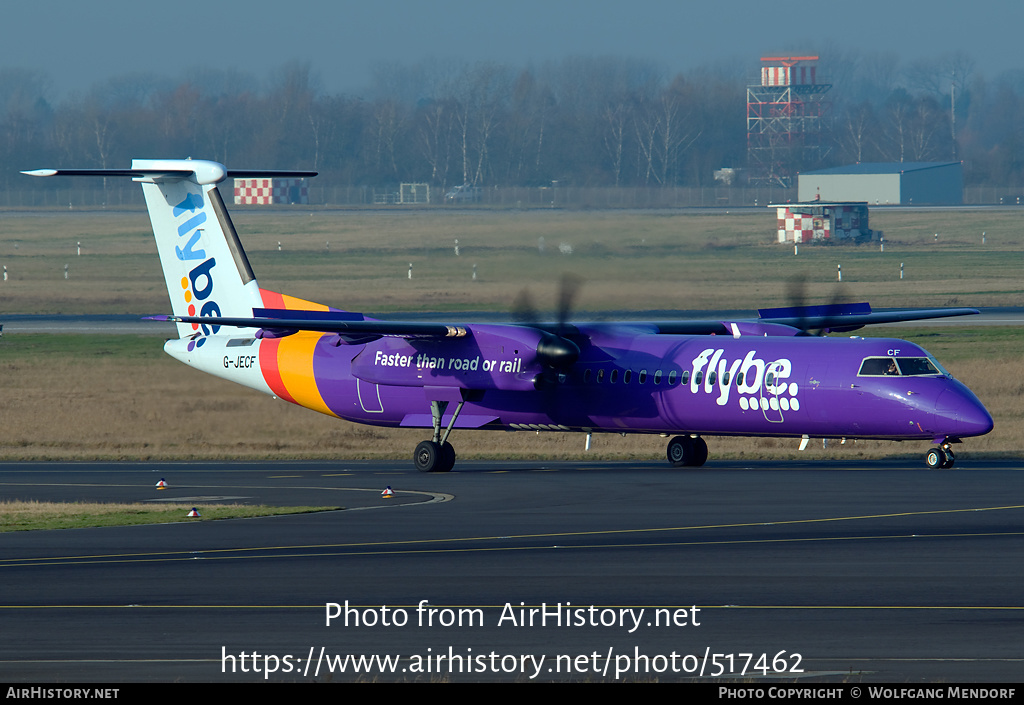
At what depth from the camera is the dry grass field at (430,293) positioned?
34625mm

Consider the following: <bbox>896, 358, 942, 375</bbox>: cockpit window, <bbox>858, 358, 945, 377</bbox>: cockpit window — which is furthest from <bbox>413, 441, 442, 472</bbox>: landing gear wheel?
<bbox>896, 358, 942, 375</bbox>: cockpit window

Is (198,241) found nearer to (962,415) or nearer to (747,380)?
(747,380)

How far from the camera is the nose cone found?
28297mm

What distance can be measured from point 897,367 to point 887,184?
103949mm

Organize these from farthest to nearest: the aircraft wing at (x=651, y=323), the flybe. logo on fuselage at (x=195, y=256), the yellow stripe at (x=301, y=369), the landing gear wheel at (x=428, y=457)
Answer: the flybe. logo on fuselage at (x=195, y=256) → the yellow stripe at (x=301, y=369) → the landing gear wheel at (x=428, y=457) → the aircraft wing at (x=651, y=323)

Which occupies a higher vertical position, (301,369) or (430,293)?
(301,369)

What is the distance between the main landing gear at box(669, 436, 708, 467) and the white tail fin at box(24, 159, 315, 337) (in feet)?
34.7

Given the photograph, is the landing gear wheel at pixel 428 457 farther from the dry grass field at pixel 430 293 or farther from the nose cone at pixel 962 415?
the nose cone at pixel 962 415

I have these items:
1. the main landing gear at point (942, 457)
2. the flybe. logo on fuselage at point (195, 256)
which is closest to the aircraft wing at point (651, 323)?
the flybe. logo on fuselage at point (195, 256)

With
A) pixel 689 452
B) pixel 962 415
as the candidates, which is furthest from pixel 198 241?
pixel 962 415

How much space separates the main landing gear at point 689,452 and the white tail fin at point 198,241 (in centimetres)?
1059

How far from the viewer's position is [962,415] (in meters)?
28.4

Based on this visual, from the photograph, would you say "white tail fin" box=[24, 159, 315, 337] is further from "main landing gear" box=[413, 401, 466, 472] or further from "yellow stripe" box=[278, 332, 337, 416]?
"main landing gear" box=[413, 401, 466, 472]
